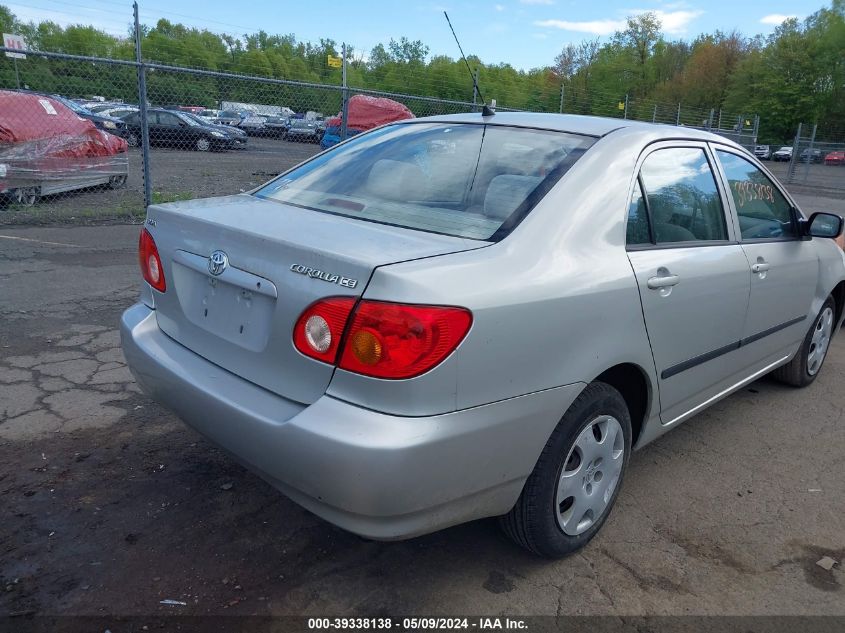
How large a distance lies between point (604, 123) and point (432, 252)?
4.17ft

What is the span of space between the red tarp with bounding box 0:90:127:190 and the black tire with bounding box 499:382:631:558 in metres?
8.89

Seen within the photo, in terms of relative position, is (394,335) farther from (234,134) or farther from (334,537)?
(234,134)

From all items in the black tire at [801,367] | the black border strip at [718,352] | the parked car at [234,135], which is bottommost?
the black tire at [801,367]

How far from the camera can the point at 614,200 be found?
262cm

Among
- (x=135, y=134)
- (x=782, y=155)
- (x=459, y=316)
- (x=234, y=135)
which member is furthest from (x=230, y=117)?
(x=782, y=155)

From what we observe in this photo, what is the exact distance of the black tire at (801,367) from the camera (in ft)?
14.4

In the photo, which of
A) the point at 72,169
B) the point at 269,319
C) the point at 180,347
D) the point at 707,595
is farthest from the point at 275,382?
the point at 72,169

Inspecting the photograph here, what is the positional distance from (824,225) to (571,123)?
188cm

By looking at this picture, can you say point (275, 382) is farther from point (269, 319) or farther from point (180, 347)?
point (180, 347)

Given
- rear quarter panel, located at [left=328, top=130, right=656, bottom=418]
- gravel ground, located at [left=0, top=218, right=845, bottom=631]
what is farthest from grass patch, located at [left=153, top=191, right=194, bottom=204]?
rear quarter panel, located at [left=328, top=130, right=656, bottom=418]

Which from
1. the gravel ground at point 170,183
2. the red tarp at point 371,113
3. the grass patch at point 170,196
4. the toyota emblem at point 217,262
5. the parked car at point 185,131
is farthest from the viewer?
the parked car at point 185,131

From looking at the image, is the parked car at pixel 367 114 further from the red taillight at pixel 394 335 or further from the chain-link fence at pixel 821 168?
the chain-link fence at pixel 821 168

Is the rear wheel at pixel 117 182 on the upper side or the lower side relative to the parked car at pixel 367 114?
lower

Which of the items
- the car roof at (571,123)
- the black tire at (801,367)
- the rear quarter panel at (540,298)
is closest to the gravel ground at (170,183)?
the car roof at (571,123)
